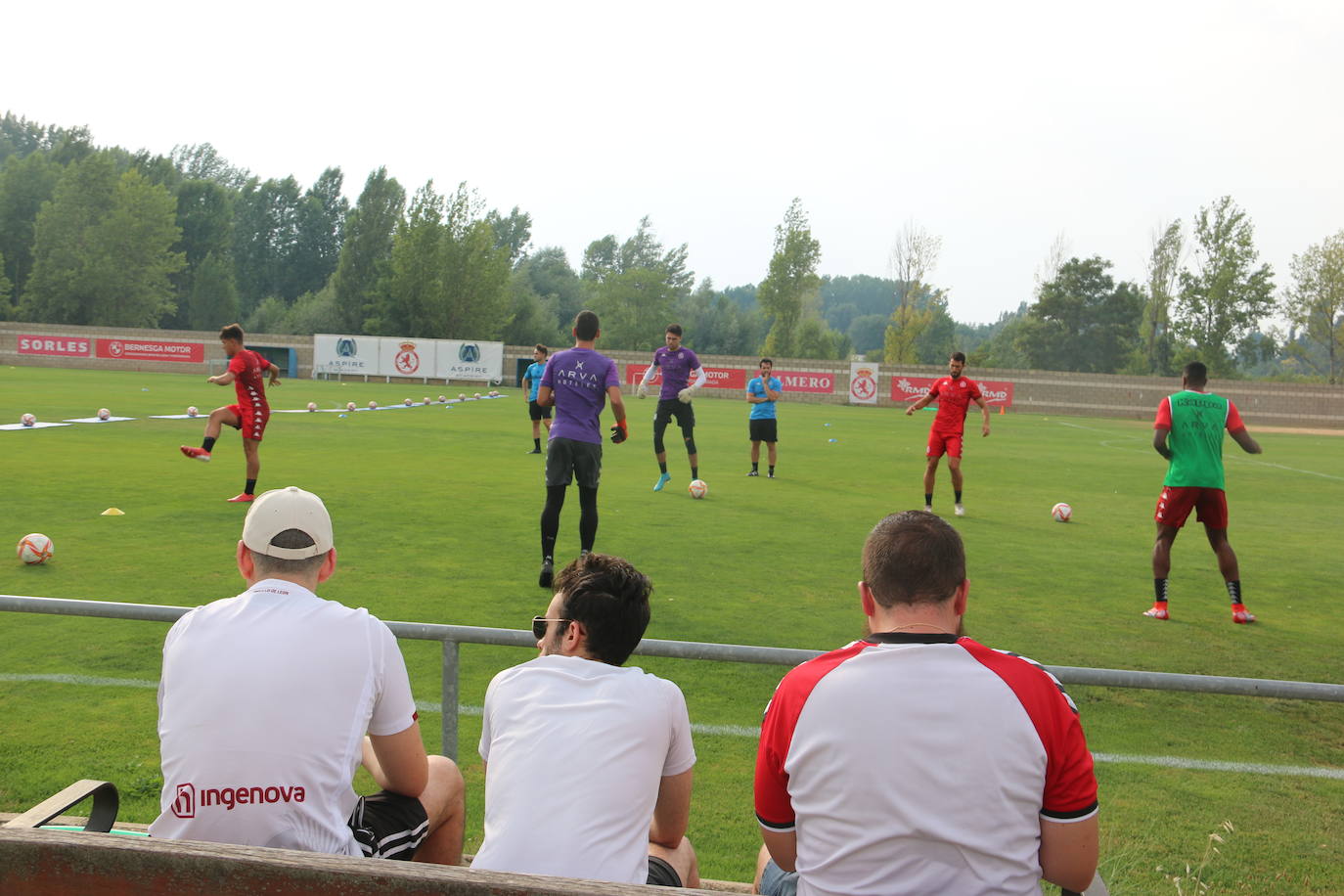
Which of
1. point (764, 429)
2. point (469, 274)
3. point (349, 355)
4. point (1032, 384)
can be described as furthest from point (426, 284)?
point (764, 429)

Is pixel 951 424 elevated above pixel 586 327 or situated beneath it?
situated beneath

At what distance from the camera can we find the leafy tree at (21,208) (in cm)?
8188

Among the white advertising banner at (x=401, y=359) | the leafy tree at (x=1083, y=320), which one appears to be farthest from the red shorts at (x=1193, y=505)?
the leafy tree at (x=1083, y=320)

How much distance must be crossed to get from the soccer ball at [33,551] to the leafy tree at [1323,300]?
69576 mm

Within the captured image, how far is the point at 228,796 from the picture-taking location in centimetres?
266

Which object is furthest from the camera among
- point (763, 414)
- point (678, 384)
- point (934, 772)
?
point (763, 414)

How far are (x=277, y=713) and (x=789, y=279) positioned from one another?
240 ft

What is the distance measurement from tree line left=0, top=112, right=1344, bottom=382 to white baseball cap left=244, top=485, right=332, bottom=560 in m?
67.4

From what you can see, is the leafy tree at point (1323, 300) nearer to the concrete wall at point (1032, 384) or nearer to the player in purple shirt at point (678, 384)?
the concrete wall at point (1032, 384)

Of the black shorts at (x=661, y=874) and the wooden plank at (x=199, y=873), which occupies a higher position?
the wooden plank at (x=199, y=873)

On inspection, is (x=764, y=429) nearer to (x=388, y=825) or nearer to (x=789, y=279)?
(x=388, y=825)

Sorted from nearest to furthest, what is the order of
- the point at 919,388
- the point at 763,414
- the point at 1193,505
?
the point at 1193,505, the point at 763,414, the point at 919,388

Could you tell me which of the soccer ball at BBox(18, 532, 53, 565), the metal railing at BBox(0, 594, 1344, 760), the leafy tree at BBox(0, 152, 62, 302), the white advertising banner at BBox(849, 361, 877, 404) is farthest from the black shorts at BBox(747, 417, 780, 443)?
the leafy tree at BBox(0, 152, 62, 302)

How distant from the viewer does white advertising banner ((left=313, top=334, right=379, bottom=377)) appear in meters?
50.8
